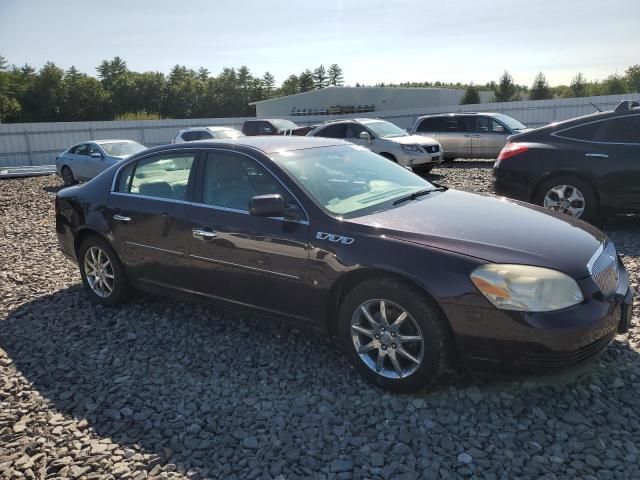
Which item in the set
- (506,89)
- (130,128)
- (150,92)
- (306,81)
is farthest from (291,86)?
(130,128)

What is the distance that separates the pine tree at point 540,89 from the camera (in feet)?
149

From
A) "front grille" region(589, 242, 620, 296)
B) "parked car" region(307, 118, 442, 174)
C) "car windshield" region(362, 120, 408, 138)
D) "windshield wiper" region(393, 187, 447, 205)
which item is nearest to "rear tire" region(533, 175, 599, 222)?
"windshield wiper" region(393, 187, 447, 205)

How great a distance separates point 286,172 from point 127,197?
1.79 metres

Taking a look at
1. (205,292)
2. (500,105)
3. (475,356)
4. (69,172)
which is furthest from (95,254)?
(500,105)

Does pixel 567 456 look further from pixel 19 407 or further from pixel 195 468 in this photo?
pixel 19 407

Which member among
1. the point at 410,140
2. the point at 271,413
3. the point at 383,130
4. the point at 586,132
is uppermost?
the point at 383,130

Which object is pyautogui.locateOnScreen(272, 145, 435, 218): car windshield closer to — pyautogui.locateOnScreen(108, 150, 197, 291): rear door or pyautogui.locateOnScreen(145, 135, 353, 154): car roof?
pyautogui.locateOnScreen(145, 135, 353, 154): car roof

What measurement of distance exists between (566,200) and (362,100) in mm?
37796

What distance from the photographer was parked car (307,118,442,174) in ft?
45.1

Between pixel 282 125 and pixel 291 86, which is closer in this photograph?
pixel 282 125

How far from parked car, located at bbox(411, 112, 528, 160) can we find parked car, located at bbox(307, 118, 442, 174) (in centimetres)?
222

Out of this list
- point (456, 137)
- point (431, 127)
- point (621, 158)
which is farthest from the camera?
point (431, 127)

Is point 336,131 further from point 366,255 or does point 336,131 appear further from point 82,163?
point 366,255

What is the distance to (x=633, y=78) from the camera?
175ft
